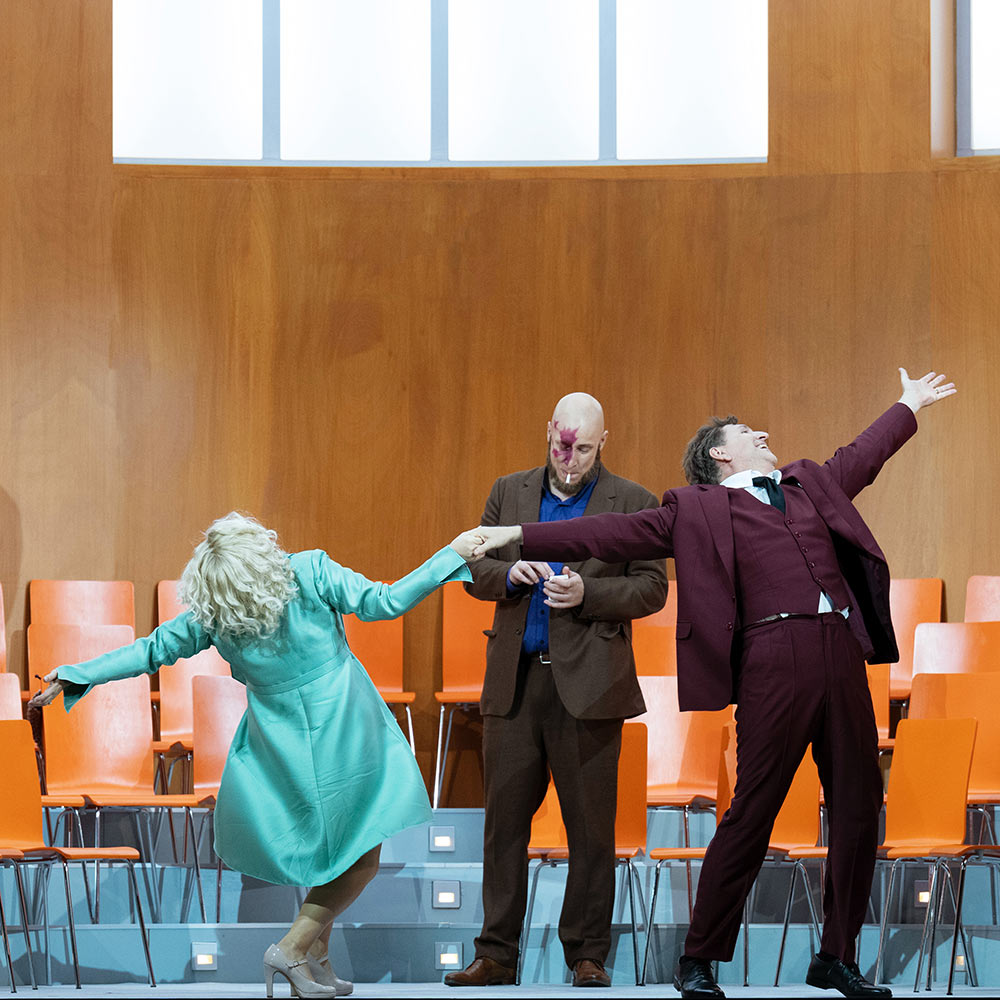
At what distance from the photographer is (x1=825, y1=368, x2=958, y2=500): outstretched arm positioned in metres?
3.39

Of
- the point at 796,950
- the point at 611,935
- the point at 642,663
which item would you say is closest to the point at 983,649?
the point at 642,663

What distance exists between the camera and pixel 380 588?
328 centimetres

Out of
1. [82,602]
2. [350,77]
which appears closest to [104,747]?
[82,602]

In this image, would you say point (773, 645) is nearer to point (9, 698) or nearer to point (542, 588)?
point (542, 588)

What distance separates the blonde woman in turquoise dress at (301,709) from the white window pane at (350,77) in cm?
339

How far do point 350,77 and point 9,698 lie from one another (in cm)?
317

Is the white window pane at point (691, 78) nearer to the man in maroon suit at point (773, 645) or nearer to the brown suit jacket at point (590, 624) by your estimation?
the brown suit jacket at point (590, 624)

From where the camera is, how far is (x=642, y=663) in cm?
511

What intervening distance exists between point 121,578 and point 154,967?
240 centimetres

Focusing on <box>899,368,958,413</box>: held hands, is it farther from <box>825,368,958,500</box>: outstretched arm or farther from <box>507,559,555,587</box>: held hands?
<box>507,559,555,587</box>: held hands

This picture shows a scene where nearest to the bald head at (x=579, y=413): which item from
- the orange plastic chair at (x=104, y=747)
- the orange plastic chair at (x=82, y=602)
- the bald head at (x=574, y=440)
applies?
the bald head at (x=574, y=440)

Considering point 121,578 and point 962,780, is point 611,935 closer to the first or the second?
point 962,780

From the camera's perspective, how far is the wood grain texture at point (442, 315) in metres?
5.98

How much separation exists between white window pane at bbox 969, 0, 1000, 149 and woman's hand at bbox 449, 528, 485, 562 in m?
3.93
